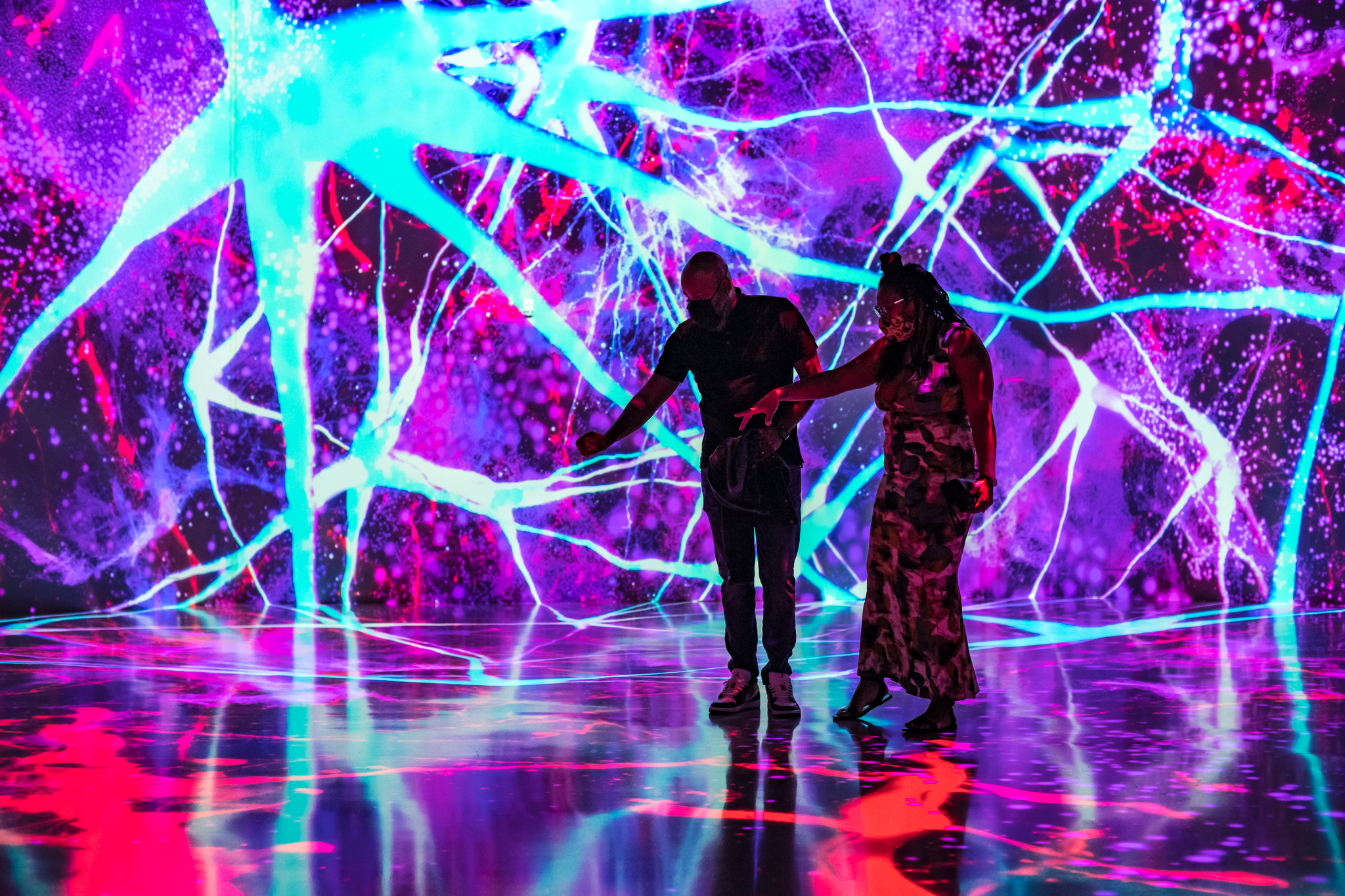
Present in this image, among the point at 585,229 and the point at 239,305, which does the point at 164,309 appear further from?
the point at 585,229

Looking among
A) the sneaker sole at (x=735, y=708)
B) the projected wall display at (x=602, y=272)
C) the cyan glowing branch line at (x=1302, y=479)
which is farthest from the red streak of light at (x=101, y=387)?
the cyan glowing branch line at (x=1302, y=479)

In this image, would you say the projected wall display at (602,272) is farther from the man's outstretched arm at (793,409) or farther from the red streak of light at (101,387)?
the man's outstretched arm at (793,409)

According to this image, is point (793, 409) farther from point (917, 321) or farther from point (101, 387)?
point (101, 387)

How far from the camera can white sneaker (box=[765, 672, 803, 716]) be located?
8.79 feet

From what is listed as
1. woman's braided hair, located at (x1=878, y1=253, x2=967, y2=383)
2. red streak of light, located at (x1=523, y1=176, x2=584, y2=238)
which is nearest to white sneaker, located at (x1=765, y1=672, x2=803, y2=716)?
woman's braided hair, located at (x1=878, y1=253, x2=967, y2=383)

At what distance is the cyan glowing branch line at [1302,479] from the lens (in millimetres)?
5496

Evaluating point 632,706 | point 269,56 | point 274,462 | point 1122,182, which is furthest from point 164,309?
point 1122,182

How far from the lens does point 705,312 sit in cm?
277

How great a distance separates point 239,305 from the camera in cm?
512

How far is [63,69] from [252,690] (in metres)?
3.21

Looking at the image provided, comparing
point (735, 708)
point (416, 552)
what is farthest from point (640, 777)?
point (416, 552)

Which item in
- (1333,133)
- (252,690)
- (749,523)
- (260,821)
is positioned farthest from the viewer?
(1333,133)

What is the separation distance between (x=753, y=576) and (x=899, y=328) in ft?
2.12

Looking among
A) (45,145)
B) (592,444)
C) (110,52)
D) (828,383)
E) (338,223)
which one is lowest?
(592,444)
